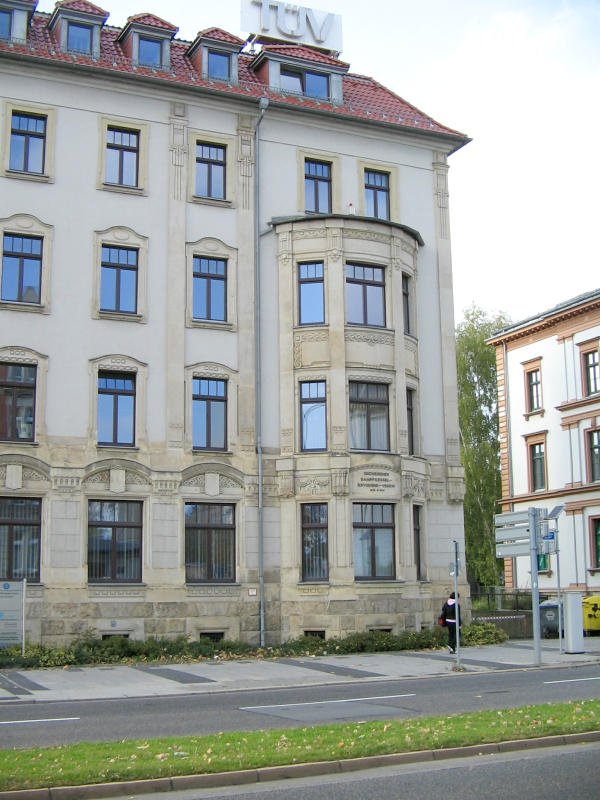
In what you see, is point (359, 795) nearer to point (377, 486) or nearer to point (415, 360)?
point (377, 486)

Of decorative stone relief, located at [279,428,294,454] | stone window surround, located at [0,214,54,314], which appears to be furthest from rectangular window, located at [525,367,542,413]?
stone window surround, located at [0,214,54,314]

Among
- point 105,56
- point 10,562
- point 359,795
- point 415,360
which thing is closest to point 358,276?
point 415,360

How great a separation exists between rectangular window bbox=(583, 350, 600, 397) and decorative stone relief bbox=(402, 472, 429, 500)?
19458mm

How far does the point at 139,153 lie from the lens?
102 ft

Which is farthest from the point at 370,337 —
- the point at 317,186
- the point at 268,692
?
the point at 268,692

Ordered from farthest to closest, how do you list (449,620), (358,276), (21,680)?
(358,276) < (449,620) < (21,680)

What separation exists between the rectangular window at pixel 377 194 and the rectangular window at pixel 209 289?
5.49 metres

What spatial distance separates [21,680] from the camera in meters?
22.5

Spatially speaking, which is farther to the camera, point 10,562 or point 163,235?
point 163,235

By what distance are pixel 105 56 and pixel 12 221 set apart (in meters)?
6.09

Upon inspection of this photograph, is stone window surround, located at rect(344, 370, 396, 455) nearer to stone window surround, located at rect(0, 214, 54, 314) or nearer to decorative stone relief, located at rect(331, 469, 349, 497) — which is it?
decorative stone relief, located at rect(331, 469, 349, 497)

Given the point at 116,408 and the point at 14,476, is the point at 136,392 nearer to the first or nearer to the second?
the point at 116,408

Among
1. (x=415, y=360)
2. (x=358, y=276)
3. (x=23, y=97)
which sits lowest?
(x=415, y=360)

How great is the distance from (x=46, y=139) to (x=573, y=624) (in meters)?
Answer: 19.7
